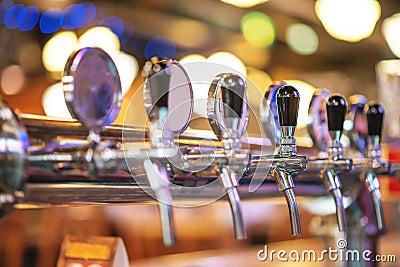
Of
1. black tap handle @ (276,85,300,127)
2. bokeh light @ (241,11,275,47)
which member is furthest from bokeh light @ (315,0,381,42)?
black tap handle @ (276,85,300,127)

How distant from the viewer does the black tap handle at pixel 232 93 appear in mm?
792

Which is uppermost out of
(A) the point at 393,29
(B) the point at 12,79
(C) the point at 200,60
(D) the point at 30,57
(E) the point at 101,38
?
(D) the point at 30,57

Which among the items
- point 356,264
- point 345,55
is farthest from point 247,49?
point 356,264

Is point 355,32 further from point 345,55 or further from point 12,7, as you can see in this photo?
point 345,55

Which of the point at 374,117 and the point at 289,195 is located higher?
the point at 374,117

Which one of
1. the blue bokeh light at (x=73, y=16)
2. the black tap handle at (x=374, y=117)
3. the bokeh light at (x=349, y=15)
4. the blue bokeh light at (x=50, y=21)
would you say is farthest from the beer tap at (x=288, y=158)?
the blue bokeh light at (x=50, y=21)

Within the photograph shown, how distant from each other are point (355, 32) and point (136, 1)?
1.40 meters

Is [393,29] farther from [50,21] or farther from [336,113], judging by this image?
[336,113]

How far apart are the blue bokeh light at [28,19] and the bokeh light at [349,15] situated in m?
2.34

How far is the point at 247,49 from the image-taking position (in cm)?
657

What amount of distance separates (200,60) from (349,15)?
208cm

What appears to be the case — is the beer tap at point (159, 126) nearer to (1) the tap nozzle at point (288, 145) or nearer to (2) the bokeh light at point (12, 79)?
(1) the tap nozzle at point (288, 145)

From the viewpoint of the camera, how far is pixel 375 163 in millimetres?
1161

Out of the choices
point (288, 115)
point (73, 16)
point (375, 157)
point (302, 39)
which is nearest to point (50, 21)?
point (73, 16)
